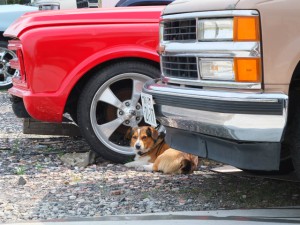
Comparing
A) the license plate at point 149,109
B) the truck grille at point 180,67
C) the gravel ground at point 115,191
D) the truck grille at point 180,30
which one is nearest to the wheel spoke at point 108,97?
the gravel ground at point 115,191

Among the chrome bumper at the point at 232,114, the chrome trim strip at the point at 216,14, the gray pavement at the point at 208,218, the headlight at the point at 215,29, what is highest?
the chrome trim strip at the point at 216,14

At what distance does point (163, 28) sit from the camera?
436 cm

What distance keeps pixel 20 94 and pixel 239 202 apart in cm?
233

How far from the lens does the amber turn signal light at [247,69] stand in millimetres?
3469

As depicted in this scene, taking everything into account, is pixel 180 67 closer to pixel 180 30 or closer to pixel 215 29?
pixel 180 30

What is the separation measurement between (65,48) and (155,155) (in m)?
1.34

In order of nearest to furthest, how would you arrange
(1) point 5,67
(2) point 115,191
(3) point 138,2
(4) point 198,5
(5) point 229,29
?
(5) point 229,29 → (4) point 198,5 → (2) point 115,191 → (3) point 138,2 → (1) point 5,67

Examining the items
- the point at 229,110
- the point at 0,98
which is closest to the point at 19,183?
the point at 229,110

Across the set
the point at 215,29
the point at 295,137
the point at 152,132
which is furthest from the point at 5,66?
the point at 295,137

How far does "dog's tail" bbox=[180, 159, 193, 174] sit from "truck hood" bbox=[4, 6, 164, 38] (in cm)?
133

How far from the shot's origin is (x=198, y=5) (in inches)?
151

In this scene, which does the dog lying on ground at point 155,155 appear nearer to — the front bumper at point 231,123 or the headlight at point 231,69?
the front bumper at point 231,123

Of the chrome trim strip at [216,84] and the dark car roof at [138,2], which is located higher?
the dark car roof at [138,2]

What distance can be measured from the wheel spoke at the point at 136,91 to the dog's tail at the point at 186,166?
2.57ft
